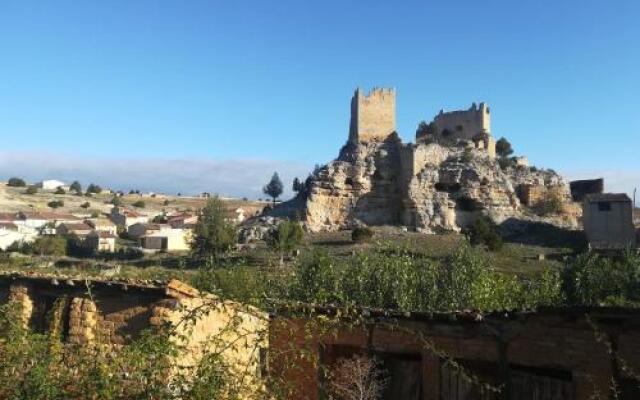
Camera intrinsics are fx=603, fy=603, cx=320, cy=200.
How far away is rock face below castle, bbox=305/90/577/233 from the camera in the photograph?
51.9 meters

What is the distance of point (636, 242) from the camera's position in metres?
44.5

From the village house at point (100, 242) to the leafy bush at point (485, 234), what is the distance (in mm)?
33701

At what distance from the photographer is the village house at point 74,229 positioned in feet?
212

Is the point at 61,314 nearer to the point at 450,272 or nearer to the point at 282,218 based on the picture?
the point at 450,272

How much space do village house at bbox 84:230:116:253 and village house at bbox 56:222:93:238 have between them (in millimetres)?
3936

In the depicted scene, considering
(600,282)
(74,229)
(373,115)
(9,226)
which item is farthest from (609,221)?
(9,226)

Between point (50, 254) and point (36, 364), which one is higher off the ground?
point (36, 364)

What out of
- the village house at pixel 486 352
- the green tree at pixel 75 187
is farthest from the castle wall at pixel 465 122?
the green tree at pixel 75 187

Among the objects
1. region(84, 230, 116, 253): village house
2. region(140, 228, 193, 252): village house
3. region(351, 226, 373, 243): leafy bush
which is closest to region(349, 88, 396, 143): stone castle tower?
region(351, 226, 373, 243): leafy bush

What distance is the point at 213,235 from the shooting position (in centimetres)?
4747

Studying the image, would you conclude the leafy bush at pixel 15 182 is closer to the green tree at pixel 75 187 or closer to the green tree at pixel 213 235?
the green tree at pixel 75 187

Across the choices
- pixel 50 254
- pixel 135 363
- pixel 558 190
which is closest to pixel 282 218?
pixel 50 254

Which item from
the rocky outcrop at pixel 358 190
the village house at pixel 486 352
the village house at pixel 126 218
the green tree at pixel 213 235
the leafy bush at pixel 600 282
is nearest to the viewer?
the village house at pixel 486 352

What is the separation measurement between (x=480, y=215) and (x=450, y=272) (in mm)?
30720
